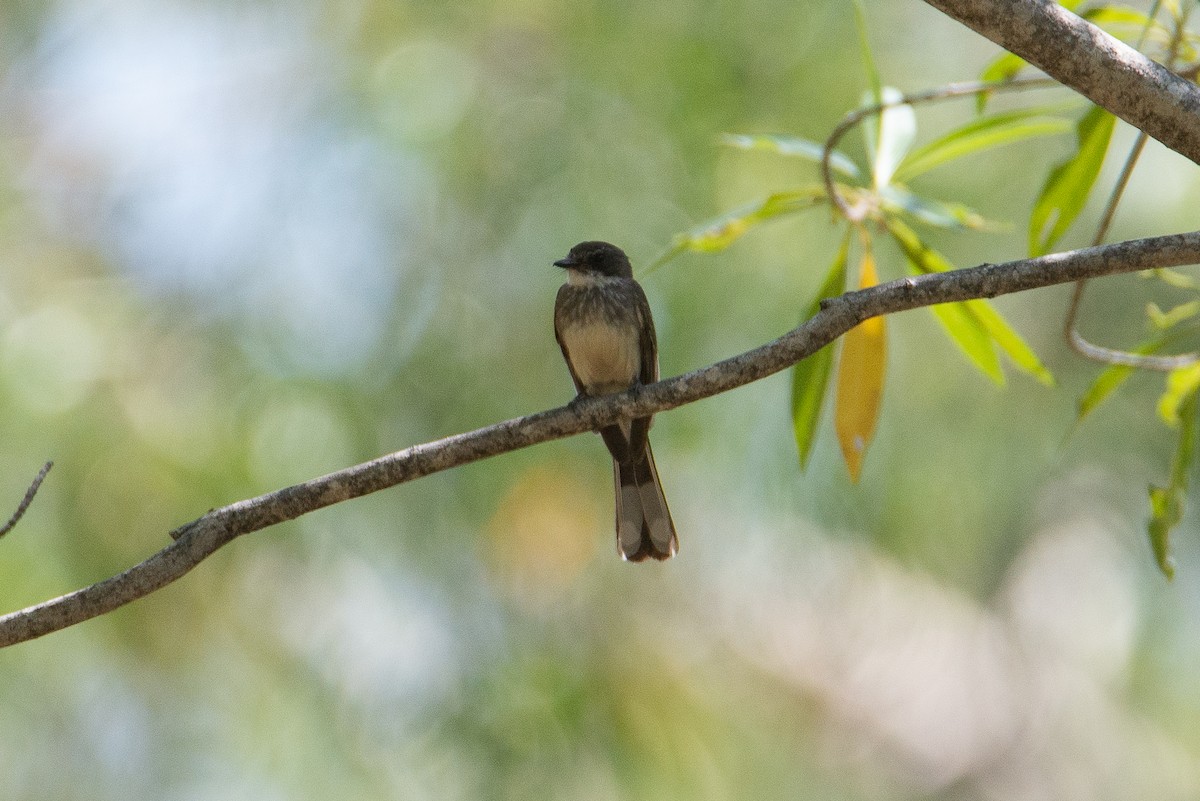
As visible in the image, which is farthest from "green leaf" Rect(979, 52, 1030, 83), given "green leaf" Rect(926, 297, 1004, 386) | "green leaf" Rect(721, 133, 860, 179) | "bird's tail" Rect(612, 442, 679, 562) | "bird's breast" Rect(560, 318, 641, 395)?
"bird's tail" Rect(612, 442, 679, 562)

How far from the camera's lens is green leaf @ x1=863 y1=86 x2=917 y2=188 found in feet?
11.7

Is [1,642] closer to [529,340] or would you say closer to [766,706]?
[529,340]

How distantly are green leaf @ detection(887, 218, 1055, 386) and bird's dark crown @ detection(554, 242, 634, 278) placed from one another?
1.48 m

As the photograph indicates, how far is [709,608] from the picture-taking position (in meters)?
6.12

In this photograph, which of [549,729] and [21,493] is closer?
[21,493]

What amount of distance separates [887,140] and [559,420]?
152 centimetres

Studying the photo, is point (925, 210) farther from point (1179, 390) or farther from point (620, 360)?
point (620, 360)

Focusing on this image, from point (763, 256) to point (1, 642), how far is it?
3.96 meters

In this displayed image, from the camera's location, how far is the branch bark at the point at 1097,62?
7.18ft

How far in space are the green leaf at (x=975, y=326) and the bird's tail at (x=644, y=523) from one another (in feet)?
4.03

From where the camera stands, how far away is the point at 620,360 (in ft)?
14.6

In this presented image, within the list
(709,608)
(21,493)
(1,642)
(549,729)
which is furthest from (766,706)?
(1,642)

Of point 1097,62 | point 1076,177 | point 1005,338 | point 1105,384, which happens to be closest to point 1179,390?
point 1105,384

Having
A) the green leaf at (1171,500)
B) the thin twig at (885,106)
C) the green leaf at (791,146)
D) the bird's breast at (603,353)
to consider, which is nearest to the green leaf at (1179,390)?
the green leaf at (1171,500)
